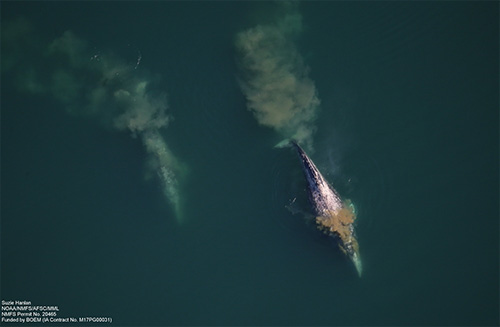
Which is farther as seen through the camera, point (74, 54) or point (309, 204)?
point (74, 54)

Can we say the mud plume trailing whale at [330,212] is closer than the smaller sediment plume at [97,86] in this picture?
Yes

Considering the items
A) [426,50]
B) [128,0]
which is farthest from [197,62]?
[426,50]

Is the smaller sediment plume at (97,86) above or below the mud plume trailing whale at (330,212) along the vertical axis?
above

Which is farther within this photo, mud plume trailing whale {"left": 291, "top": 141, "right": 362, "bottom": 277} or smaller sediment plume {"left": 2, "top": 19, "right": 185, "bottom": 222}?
smaller sediment plume {"left": 2, "top": 19, "right": 185, "bottom": 222}

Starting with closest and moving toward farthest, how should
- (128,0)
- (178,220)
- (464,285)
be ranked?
1. (464,285)
2. (178,220)
3. (128,0)

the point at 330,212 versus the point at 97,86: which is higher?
the point at 97,86

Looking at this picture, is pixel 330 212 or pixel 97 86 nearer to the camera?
pixel 330 212

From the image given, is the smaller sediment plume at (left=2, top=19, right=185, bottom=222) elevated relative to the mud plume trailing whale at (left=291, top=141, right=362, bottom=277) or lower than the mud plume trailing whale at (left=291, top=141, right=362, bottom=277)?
elevated

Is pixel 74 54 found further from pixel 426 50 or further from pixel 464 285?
pixel 464 285
